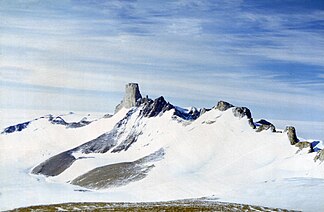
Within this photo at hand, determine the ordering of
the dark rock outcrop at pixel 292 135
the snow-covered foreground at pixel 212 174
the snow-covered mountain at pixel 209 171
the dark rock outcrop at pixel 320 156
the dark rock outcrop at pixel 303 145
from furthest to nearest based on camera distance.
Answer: the dark rock outcrop at pixel 292 135, the dark rock outcrop at pixel 303 145, the dark rock outcrop at pixel 320 156, the snow-covered mountain at pixel 209 171, the snow-covered foreground at pixel 212 174

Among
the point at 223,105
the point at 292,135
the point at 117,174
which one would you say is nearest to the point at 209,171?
the point at 292,135

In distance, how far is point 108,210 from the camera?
41.0 metres

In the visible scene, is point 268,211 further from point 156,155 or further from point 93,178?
point 156,155

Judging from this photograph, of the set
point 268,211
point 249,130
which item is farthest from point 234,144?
point 268,211

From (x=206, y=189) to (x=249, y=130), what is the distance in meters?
64.3

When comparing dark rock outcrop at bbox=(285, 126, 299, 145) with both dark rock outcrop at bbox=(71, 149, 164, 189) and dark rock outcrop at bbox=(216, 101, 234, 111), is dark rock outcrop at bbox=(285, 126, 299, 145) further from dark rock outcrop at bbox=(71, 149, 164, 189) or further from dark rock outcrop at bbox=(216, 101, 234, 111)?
dark rock outcrop at bbox=(216, 101, 234, 111)

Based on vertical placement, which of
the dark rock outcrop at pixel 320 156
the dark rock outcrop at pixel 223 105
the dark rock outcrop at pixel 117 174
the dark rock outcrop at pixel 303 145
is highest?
the dark rock outcrop at pixel 223 105

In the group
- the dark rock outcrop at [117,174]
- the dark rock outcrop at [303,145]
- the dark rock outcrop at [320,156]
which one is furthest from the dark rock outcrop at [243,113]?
the dark rock outcrop at [320,156]

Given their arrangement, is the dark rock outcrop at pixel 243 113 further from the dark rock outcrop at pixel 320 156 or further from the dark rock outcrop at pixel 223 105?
the dark rock outcrop at pixel 320 156

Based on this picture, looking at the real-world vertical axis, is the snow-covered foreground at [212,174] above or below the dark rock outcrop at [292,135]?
below

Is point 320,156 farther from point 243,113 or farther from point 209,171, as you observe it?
point 243,113

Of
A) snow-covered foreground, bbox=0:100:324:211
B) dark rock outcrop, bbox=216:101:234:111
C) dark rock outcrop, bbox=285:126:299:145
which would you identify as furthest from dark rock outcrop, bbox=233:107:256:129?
dark rock outcrop, bbox=285:126:299:145

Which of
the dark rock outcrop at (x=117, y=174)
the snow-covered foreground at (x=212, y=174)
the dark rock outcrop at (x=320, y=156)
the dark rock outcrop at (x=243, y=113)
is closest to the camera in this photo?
the snow-covered foreground at (x=212, y=174)

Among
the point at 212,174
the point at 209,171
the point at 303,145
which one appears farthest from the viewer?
the point at 209,171
